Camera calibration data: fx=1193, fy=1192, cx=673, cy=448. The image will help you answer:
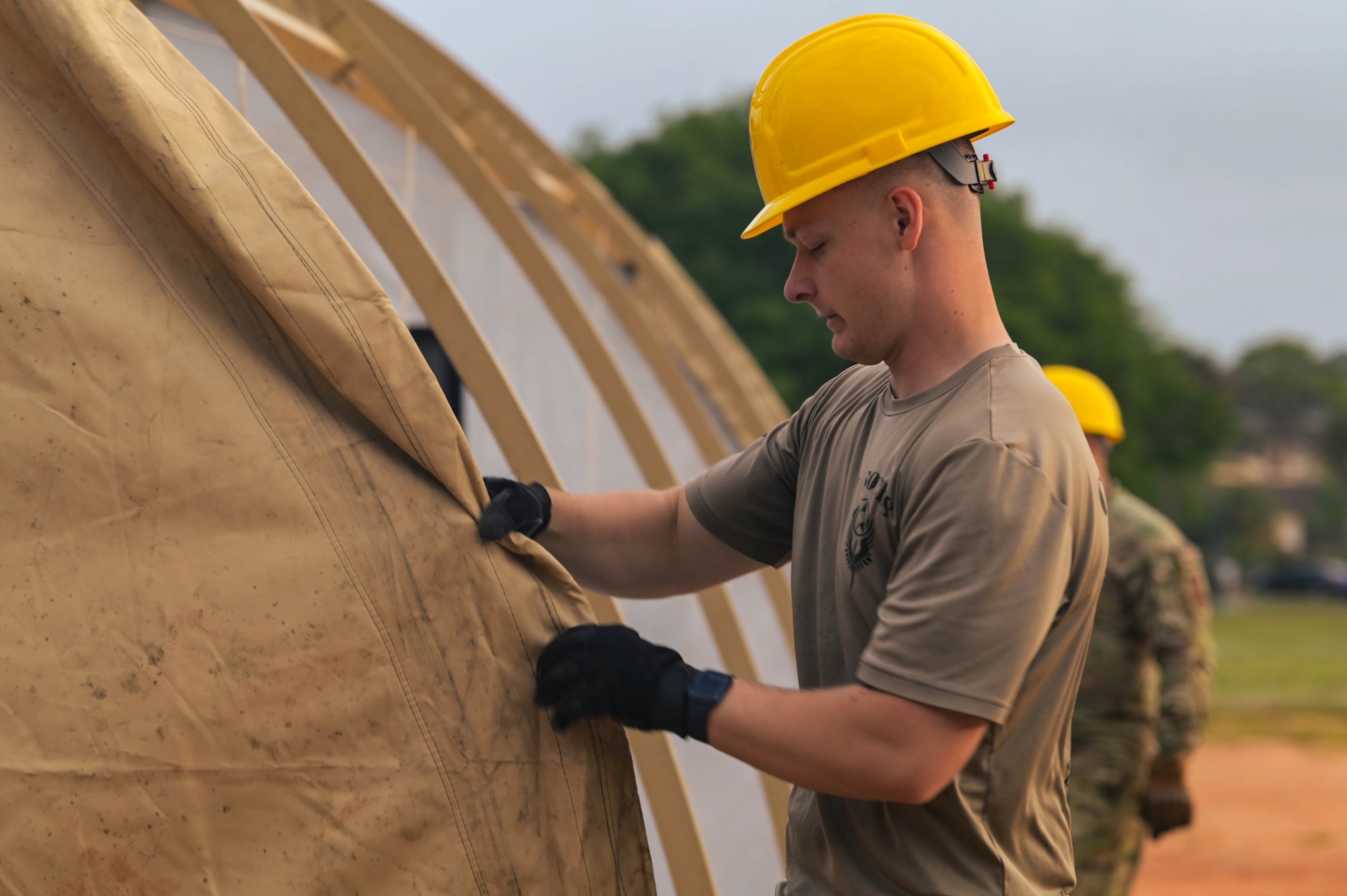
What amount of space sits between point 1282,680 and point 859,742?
2378 cm

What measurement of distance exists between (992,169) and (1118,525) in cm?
358

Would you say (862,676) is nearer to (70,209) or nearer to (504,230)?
(70,209)

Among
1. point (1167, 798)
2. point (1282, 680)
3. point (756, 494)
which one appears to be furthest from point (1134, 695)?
point (1282, 680)

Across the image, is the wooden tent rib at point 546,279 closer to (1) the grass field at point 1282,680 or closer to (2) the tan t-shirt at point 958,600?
(2) the tan t-shirt at point 958,600

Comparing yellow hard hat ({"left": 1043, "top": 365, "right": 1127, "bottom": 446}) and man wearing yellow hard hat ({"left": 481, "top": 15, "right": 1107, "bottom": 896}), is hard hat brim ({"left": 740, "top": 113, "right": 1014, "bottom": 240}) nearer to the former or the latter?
man wearing yellow hard hat ({"left": 481, "top": 15, "right": 1107, "bottom": 896})

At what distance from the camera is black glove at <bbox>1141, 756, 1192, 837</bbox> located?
5074mm

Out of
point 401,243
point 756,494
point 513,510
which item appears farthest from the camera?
point 401,243

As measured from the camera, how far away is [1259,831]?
12047mm

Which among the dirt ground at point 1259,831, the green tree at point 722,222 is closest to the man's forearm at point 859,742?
the dirt ground at point 1259,831

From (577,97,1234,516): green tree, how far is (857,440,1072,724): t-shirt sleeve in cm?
1927

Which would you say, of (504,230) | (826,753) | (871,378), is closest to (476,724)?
(826,753)

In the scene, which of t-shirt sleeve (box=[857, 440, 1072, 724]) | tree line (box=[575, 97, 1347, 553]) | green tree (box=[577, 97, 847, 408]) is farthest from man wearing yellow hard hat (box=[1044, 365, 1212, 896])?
green tree (box=[577, 97, 847, 408])

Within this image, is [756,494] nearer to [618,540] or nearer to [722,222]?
[618,540]

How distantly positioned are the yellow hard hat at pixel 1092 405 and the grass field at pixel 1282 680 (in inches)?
525
